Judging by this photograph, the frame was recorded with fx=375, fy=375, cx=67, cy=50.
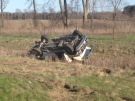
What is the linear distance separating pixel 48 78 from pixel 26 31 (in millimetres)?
28936

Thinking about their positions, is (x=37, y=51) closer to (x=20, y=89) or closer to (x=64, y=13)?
(x=20, y=89)

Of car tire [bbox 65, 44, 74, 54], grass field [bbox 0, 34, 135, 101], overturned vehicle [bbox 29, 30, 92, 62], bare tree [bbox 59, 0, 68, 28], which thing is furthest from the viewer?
bare tree [bbox 59, 0, 68, 28]

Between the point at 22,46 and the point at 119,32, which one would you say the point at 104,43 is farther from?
the point at 119,32

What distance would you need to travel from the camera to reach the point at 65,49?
56.2 feet

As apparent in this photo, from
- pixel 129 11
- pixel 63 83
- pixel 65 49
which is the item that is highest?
pixel 129 11

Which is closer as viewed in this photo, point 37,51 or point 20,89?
point 20,89

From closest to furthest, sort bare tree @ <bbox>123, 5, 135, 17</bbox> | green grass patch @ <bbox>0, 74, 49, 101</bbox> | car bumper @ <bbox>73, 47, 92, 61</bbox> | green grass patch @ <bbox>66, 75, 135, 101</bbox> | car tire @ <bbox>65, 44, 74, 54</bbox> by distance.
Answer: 1. green grass patch @ <bbox>0, 74, 49, 101</bbox>
2. green grass patch @ <bbox>66, 75, 135, 101</bbox>
3. car tire @ <bbox>65, 44, 74, 54</bbox>
4. car bumper @ <bbox>73, 47, 92, 61</bbox>
5. bare tree @ <bbox>123, 5, 135, 17</bbox>

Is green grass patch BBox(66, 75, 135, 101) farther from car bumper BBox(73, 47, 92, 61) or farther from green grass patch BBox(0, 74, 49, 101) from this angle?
car bumper BBox(73, 47, 92, 61)

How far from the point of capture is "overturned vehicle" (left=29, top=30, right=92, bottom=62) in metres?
17.0

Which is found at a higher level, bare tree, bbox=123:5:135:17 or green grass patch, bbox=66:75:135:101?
bare tree, bbox=123:5:135:17

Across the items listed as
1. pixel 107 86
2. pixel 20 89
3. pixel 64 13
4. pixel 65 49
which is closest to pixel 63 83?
pixel 107 86

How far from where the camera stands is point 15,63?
1353cm

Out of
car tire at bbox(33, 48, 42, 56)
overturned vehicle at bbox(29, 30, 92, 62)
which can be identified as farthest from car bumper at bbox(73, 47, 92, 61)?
car tire at bbox(33, 48, 42, 56)

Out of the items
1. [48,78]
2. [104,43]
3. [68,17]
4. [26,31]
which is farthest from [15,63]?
[68,17]
